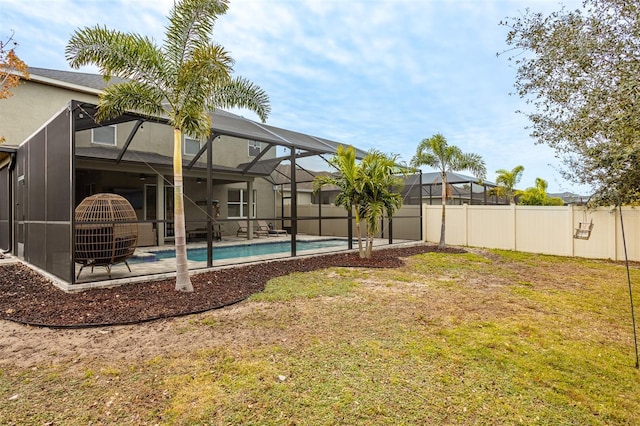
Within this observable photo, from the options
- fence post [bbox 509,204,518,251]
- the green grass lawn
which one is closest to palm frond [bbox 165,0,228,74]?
the green grass lawn

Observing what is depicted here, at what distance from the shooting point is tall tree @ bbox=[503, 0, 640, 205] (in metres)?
3.71

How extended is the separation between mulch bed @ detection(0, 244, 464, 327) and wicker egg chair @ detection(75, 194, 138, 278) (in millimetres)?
731

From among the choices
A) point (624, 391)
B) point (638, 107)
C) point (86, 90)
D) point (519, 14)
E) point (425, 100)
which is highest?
point (425, 100)

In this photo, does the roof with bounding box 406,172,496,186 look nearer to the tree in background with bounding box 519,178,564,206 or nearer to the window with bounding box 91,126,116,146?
the tree in background with bounding box 519,178,564,206

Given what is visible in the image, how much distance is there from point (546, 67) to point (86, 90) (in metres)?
12.9

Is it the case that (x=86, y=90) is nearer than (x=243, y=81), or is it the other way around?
(x=243, y=81)

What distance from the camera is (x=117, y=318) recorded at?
4.21 m

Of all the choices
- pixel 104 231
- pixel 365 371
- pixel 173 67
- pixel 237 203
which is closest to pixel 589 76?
pixel 365 371

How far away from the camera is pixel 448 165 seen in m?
11.9


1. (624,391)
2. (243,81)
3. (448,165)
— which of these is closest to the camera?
(624,391)

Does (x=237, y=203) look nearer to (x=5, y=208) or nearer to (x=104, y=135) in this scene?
(x=104, y=135)

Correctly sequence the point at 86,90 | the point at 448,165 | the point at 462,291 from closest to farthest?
1. the point at 462,291
2. the point at 86,90
3. the point at 448,165

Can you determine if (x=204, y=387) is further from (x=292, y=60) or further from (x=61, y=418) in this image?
(x=292, y=60)

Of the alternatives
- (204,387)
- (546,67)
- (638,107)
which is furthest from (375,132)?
(204,387)
